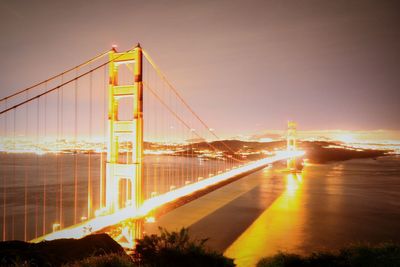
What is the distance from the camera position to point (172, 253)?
8438 millimetres

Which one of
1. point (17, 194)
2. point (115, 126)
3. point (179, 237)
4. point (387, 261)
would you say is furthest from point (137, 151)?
point (17, 194)

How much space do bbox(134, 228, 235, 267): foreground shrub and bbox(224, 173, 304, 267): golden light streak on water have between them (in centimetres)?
660

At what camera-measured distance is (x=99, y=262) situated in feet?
21.6

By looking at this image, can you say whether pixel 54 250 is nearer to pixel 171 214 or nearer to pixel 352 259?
pixel 352 259

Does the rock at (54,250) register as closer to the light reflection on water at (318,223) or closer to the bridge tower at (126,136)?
the bridge tower at (126,136)

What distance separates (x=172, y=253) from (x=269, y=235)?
A: 15708mm

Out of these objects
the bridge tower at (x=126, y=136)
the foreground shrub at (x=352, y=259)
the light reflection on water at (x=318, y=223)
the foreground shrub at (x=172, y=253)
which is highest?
the bridge tower at (x=126, y=136)

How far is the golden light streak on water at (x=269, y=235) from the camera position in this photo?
701 inches

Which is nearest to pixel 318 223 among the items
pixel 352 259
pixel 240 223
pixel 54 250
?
pixel 240 223

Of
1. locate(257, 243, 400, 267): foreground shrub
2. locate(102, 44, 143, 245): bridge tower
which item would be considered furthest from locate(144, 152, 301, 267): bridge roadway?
locate(102, 44, 143, 245): bridge tower

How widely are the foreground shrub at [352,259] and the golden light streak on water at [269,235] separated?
3.11 m

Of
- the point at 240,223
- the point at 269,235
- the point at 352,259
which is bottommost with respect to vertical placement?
the point at 240,223

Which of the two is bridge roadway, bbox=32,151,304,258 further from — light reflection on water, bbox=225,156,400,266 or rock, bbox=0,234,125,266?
light reflection on water, bbox=225,156,400,266

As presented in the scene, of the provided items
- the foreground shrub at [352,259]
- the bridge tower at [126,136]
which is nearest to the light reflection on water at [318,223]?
the foreground shrub at [352,259]
